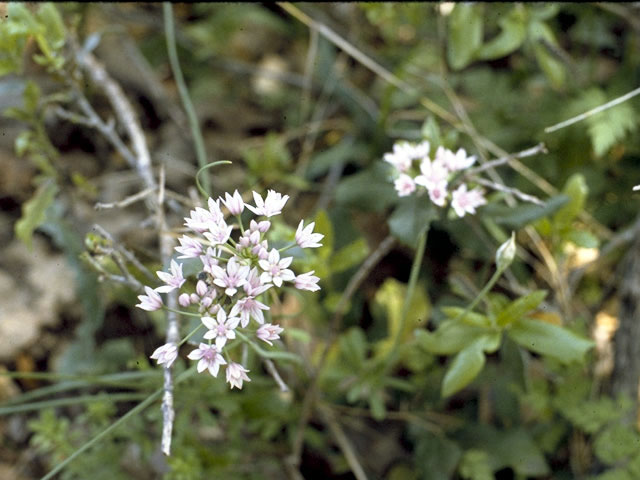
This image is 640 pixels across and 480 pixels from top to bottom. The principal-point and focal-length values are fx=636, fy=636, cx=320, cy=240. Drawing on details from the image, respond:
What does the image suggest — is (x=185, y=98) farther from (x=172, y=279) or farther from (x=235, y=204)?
(x=172, y=279)

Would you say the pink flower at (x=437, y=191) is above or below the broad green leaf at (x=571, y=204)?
above

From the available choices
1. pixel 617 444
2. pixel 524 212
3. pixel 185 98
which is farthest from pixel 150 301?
pixel 617 444

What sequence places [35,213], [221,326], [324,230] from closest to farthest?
[221,326], [324,230], [35,213]

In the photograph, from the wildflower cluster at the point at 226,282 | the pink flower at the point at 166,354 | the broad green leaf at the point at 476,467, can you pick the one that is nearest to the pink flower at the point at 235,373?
the wildflower cluster at the point at 226,282

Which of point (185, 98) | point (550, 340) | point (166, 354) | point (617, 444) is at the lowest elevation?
point (617, 444)

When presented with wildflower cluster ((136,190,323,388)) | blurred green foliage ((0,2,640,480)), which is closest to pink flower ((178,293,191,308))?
wildflower cluster ((136,190,323,388))

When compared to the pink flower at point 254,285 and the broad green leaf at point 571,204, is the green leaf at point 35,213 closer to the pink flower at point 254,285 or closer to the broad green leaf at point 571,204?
the pink flower at point 254,285
